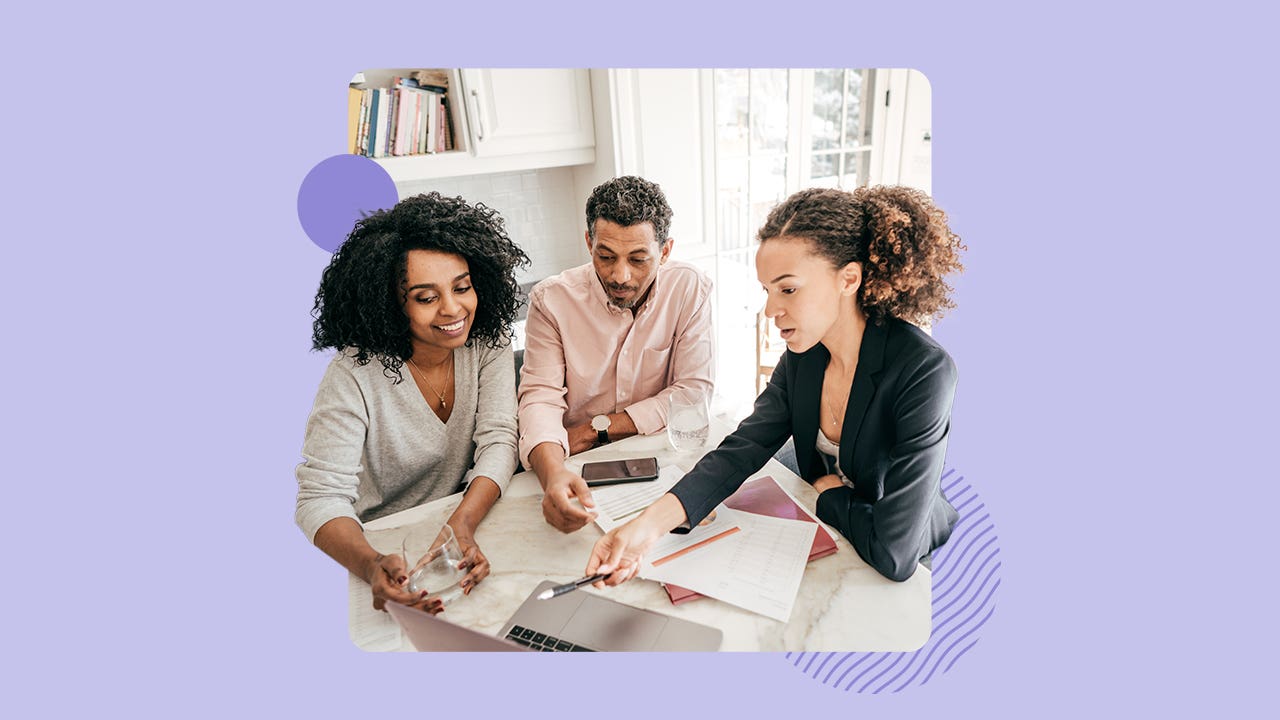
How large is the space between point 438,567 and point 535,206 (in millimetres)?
1043

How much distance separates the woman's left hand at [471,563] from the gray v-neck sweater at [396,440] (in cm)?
23

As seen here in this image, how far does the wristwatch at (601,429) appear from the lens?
1.91 m

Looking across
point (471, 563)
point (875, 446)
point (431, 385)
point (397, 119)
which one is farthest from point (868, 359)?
point (397, 119)

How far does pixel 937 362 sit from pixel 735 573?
632 millimetres

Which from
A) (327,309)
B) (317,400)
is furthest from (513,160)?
(317,400)

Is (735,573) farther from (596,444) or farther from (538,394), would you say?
(538,394)

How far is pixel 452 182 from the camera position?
1.76 m

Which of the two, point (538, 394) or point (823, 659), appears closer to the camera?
point (823, 659)

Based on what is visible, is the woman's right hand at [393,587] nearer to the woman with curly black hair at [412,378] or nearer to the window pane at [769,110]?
the woman with curly black hair at [412,378]

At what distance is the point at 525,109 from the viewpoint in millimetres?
1664

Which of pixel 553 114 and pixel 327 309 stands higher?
pixel 553 114

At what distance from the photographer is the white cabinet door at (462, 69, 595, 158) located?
162 centimetres

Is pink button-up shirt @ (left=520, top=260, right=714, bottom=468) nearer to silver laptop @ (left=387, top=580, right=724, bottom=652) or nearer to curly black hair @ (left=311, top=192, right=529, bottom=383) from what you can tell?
curly black hair @ (left=311, top=192, right=529, bottom=383)

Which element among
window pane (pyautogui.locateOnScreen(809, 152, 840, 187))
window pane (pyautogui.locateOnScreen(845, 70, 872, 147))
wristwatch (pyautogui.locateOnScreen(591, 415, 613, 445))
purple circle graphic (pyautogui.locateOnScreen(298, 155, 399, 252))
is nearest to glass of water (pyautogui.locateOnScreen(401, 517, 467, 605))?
wristwatch (pyautogui.locateOnScreen(591, 415, 613, 445))
